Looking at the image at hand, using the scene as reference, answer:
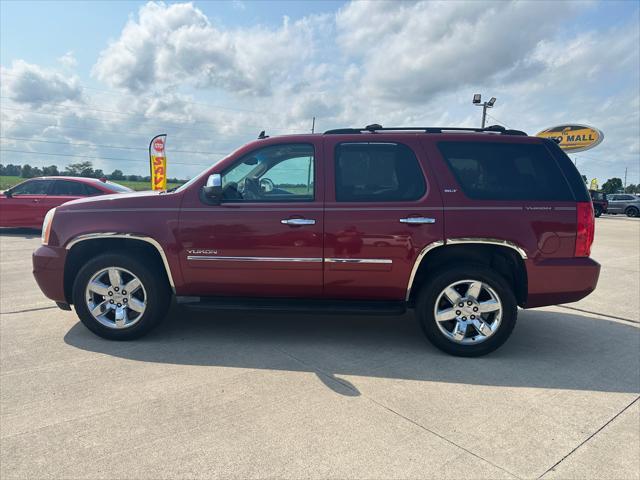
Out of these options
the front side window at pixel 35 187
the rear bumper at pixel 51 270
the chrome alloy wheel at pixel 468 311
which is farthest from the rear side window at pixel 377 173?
the front side window at pixel 35 187

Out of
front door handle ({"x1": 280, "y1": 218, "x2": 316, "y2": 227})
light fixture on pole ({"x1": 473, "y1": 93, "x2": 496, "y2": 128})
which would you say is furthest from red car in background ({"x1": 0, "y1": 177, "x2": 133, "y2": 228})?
light fixture on pole ({"x1": 473, "y1": 93, "x2": 496, "y2": 128})

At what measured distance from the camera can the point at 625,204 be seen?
1243 inches

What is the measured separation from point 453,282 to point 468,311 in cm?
30

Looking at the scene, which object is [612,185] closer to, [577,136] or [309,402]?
[577,136]

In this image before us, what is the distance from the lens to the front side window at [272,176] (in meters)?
3.87

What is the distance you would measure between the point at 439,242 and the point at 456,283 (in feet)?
1.26

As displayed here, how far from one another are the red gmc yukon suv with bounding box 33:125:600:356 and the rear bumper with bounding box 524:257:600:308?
0.01 meters

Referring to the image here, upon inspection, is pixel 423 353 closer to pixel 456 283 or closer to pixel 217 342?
pixel 456 283

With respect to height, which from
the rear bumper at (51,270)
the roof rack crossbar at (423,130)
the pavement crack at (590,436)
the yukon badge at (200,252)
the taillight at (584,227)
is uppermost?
the roof rack crossbar at (423,130)

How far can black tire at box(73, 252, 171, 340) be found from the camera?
3.87 meters

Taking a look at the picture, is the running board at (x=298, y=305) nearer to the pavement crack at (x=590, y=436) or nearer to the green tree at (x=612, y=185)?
the pavement crack at (x=590, y=436)

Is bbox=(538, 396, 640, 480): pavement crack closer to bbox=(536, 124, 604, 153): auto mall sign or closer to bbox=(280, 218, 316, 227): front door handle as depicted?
bbox=(280, 218, 316, 227): front door handle

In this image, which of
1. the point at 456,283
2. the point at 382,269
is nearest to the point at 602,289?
the point at 456,283

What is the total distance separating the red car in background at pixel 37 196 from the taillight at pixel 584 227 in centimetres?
1002
